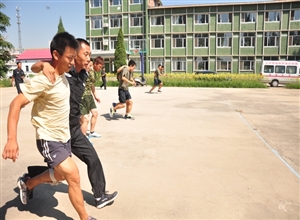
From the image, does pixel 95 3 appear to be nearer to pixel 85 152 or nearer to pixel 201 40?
pixel 201 40

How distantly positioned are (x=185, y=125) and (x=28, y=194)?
4.82 meters

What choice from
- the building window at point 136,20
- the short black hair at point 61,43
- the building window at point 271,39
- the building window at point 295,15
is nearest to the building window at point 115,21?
the building window at point 136,20

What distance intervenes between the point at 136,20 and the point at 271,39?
56.4 ft

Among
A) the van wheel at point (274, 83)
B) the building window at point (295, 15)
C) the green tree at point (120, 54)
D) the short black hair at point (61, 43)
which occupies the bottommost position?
the van wheel at point (274, 83)

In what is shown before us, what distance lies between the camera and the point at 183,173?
4027 mm

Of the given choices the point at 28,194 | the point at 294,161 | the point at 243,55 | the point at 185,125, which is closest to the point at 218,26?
the point at 243,55

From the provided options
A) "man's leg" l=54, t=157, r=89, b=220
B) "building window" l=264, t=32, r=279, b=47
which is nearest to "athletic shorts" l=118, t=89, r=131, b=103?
"man's leg" l=54, t=157, r=89, b=220

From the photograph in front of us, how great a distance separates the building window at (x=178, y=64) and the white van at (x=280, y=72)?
1228 cm

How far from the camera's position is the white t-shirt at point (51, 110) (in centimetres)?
238

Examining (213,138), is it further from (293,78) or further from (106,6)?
(106,6)

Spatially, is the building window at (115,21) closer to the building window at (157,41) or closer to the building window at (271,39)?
the building window at (157,41)

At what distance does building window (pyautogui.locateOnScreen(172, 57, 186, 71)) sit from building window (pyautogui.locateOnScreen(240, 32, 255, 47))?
7587 millimetres

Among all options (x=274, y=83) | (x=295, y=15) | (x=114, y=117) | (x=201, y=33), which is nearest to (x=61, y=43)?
(x=114, y=117)

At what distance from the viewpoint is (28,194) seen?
305 centimetres
